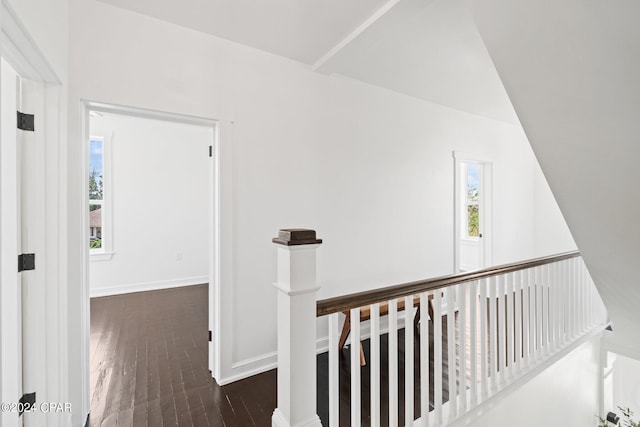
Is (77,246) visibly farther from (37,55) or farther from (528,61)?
(528,61)

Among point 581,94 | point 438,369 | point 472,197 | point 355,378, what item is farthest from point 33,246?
point 472,197

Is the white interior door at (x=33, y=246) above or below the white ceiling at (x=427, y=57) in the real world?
below

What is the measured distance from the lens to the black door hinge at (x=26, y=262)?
145 cm

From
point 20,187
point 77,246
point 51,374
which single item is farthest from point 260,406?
point 20,187

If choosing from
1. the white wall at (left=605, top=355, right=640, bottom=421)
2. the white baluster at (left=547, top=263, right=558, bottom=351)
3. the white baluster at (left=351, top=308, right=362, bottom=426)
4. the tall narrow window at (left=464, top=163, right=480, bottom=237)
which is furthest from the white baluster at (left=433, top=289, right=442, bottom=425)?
the tall narrow window at (left=464, top=163, right=480, bottom=237)

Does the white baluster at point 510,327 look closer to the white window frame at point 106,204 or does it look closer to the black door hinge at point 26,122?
the black door hinge at point 26,122

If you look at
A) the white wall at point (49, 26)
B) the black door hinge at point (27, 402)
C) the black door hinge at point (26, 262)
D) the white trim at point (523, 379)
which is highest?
the white wall at point (49, 26)

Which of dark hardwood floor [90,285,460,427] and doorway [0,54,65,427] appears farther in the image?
dark hardwood floor [90,285,460,427]

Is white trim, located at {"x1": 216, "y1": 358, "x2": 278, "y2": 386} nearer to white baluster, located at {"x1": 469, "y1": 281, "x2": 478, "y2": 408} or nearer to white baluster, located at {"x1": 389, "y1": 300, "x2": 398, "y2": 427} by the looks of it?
white baluster, located at {"x1": 389, "y1": 300, "x2": 398, "y2": 427}

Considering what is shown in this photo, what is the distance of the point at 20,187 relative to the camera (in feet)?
4.81

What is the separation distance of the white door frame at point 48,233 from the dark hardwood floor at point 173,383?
1.44 ft

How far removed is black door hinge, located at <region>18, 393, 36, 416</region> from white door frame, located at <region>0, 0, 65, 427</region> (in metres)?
0.02

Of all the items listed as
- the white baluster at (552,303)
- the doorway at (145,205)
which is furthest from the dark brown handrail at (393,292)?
the doorway at (145,205)

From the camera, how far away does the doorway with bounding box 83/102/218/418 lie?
168 inches
